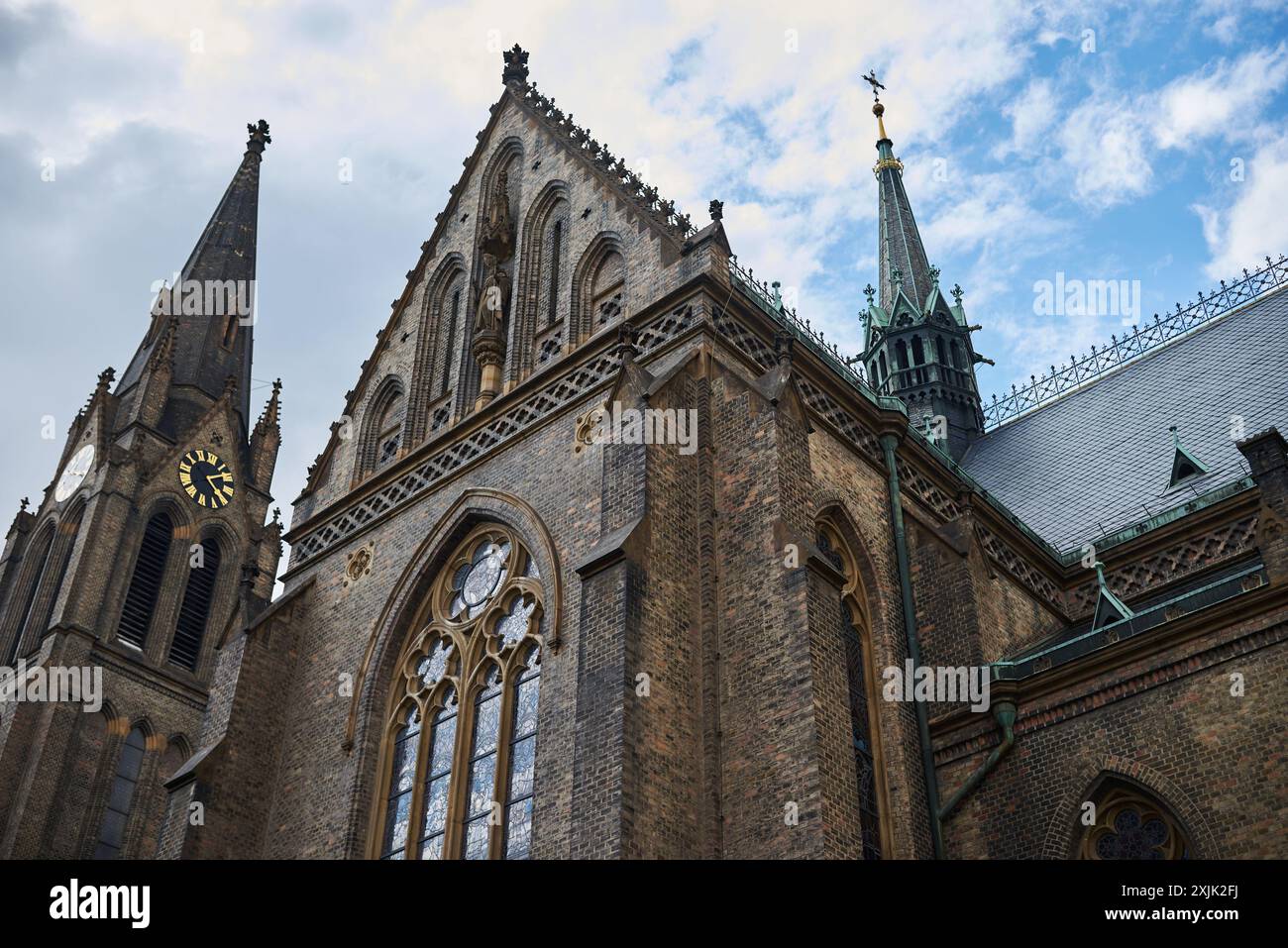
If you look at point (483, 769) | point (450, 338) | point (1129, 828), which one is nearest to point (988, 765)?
point (1129, 828)

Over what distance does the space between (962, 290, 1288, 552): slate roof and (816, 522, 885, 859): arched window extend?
21.7 feet

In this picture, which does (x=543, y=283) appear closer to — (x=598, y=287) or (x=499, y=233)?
(x=598, y=287)

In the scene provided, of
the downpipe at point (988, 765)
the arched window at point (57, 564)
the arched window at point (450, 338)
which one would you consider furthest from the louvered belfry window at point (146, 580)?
the downpipe at point (988, 765)

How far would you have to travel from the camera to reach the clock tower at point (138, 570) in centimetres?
3266

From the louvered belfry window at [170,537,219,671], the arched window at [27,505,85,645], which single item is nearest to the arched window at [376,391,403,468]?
the arched window at [27,505,85,645]

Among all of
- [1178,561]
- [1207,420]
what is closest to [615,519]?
[1178,561]

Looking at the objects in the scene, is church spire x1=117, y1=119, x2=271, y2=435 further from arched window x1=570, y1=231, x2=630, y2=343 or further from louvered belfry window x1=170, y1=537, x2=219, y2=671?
arched window x1=570, y1=231, x2=630, y2=343

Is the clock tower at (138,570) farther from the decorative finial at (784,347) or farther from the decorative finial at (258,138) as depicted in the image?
the decorative finial at (784,347)

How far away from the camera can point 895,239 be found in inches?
1620

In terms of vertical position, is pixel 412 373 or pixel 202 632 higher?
pixel 202 632

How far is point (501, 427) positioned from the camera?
19734 millimetres

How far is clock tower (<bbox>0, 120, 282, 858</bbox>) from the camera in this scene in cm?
3266
